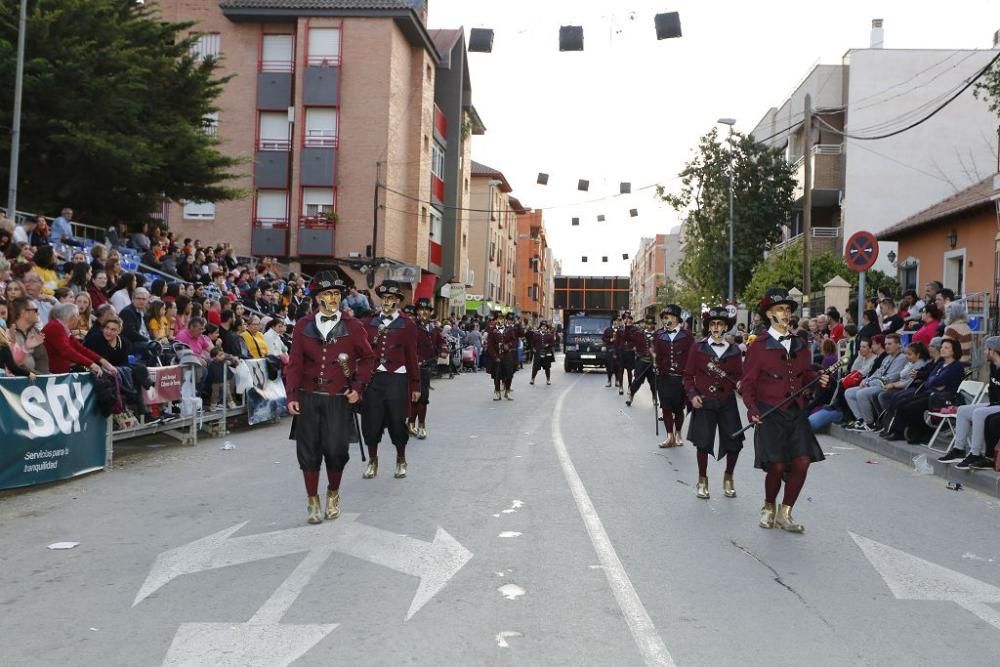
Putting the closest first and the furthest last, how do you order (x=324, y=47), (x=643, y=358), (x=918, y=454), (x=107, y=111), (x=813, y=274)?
1. (x=918, y=454)
2. (x=643, y=358)
3. (x=107, y=111)
4. (x=813, y=274)
5. (x=324, y=47)

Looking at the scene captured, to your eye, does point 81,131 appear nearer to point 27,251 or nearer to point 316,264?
point 27,251

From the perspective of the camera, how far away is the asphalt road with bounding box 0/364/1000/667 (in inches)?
186

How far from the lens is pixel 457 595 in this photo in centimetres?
555

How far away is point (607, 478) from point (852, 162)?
32.5m

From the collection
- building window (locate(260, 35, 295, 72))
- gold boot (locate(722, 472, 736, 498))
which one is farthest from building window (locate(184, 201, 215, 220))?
gold boot (locate(722, 472, 736, 498))

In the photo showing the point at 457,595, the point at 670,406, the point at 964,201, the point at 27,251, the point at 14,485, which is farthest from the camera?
the point at 964,201

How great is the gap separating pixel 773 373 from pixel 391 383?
407 centimetres

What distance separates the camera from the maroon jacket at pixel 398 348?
10227 millimetres

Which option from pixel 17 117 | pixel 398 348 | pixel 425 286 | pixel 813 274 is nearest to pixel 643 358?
pixel 398 348

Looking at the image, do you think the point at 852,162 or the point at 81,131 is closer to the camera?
the point at 81,131

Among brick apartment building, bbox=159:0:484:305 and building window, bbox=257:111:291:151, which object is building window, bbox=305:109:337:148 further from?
building window, bbox=257:111:291:151

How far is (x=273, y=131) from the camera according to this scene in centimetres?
3891

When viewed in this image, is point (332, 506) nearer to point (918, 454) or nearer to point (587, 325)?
point (918, 454)

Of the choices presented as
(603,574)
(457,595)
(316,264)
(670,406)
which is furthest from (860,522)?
(316,264)
